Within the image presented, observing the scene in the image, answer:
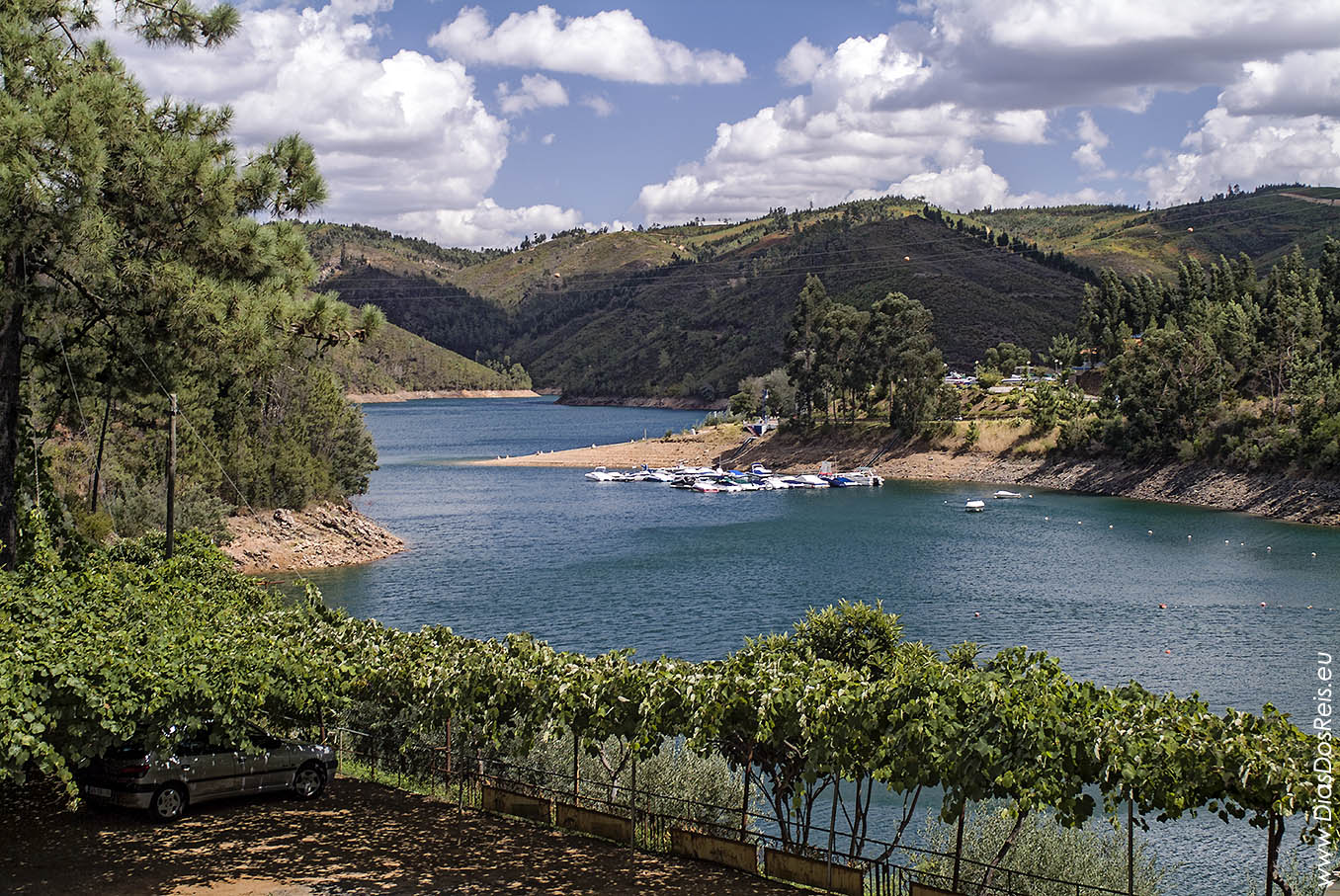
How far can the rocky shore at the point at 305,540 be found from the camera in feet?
201

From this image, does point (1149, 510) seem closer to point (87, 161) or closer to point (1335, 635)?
point (1335, 635)

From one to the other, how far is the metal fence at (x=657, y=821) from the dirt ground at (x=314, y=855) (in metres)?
0.30

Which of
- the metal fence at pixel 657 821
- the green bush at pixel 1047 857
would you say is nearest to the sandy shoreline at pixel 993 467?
the green bush at pixel 1047 857

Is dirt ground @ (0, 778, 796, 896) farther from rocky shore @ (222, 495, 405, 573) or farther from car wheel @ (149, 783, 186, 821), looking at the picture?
rocky shore @ (222, 495, 405, 573)

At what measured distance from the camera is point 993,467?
355 feet

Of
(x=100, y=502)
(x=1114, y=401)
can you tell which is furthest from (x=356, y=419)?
(x=1114, y=401)

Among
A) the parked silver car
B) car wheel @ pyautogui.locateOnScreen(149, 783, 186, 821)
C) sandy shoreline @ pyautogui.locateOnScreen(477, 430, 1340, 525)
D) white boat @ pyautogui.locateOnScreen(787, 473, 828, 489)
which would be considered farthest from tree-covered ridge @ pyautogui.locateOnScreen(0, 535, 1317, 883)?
white boat @ pyautogui.locateOnScreen(787, 473, 828, 489)

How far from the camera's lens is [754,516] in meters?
89.6

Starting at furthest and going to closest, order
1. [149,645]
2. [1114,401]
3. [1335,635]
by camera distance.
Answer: [1114,401]
[1335,635]
[149,645]

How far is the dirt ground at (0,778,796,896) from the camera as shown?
49.8 ft

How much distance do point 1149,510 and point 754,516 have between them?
3027 centimetres

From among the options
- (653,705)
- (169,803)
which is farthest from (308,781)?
(653,705)

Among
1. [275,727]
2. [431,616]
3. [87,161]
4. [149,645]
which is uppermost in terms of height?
[87,161]

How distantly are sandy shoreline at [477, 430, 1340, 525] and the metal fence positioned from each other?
6818 centimetres
